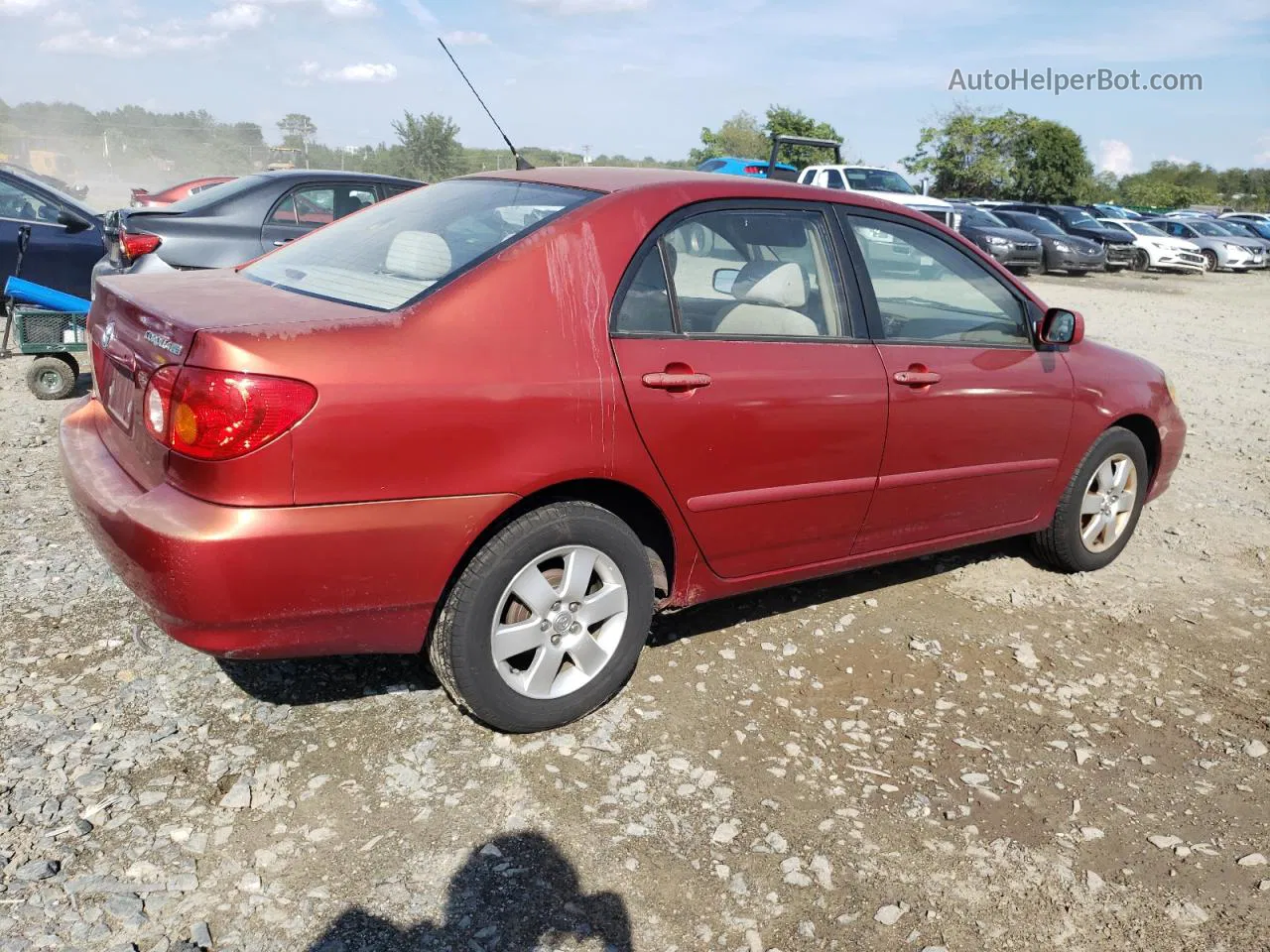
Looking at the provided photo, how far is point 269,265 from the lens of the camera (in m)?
3.54

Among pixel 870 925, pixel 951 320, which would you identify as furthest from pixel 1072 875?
pixel 951 320

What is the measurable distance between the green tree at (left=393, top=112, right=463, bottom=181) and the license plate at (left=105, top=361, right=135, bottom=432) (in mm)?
29977

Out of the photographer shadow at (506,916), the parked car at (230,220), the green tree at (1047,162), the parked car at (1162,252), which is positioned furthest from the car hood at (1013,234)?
the green tree at (1047,162)

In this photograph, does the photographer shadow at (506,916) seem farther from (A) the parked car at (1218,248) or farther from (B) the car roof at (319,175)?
(A) the parked car at (1218,248)

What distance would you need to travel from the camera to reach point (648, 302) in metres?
3.15

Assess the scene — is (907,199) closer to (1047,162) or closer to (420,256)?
(420,256)

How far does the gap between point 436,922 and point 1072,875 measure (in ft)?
5.21

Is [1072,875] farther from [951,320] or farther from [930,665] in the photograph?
[951,320]

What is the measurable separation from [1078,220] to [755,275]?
26.8 metres

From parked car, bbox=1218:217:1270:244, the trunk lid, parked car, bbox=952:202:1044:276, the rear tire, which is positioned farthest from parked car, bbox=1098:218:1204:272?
the trunk lid

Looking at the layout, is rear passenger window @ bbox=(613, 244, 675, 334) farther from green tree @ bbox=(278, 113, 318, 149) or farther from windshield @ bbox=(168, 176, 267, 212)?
green tree @ bbox=(278, 113, 318, 149)

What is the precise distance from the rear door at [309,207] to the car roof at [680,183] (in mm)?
4655

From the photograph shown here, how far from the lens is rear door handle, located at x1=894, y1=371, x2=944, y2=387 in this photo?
369cm

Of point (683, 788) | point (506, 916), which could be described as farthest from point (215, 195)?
point (506, 916)
